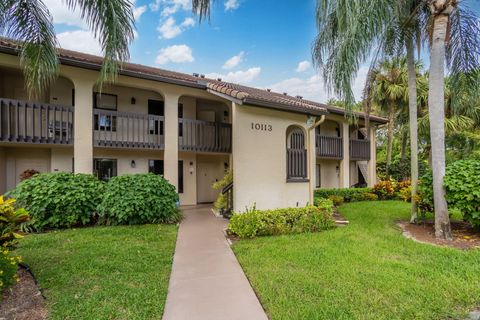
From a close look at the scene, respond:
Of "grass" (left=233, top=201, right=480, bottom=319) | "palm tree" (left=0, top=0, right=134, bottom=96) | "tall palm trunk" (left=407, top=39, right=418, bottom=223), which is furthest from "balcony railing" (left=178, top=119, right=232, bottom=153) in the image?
"tall palm trunk" (left=407, top=39, right=418, bottom=223)

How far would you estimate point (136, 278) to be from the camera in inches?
188

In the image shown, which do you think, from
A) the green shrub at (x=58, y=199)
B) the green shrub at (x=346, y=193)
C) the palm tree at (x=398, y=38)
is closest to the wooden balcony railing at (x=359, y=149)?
the green shrub at (x=346, y=193)

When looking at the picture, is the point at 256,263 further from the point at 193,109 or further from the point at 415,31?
the point at 193,109

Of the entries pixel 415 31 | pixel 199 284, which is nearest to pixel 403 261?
pixel 199 284

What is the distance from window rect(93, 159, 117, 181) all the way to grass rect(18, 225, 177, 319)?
420cm

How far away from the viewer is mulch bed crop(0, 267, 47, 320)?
11.7 feet

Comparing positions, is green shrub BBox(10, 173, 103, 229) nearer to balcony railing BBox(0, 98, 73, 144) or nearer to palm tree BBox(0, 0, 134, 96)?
balcony railing BBox(0, 98, 73, 144)

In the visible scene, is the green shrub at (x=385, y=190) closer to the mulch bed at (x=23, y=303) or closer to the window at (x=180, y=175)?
the window at (x=180, y=175)

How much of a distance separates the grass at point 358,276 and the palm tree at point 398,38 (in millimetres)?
2281

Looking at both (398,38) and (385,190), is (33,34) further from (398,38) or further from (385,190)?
(385,190)

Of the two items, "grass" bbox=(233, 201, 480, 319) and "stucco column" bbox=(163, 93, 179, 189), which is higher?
"stucco column" bbox=(163, 93, 179, 189)

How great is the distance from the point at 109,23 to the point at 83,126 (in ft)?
17.5

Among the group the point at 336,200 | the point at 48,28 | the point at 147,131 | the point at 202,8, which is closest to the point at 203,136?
the point at 147,131

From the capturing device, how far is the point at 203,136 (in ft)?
40.9
